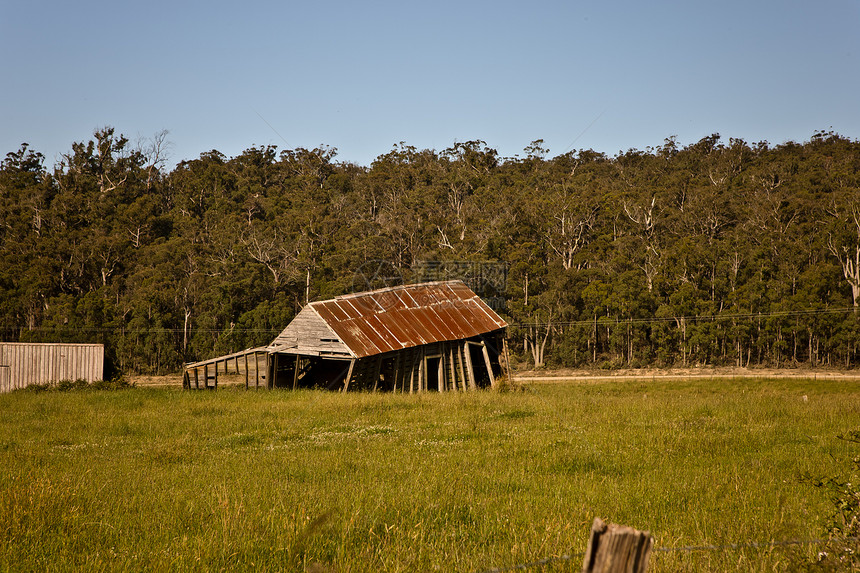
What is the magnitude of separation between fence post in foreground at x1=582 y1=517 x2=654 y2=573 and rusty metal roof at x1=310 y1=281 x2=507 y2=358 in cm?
2169

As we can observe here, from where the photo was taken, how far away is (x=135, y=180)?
7806 centimetres

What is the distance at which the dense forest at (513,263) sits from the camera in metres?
47.8

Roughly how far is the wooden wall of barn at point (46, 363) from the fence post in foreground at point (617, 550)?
27428mm

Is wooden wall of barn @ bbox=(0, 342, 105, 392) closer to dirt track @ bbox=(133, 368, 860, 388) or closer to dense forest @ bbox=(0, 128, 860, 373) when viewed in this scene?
dirt track @ bbox=(133, 368, 860, 388)

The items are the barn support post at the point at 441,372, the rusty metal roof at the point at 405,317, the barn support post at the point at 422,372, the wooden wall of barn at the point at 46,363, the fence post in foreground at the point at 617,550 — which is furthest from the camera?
the barn support post at the point at 441,372

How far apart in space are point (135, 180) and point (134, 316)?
114 ft

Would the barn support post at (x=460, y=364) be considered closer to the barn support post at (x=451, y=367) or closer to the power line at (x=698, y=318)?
the barn support post at (x=451, y=367)

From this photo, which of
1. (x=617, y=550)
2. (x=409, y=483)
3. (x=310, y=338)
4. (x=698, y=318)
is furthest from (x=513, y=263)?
(x=617, y=550)

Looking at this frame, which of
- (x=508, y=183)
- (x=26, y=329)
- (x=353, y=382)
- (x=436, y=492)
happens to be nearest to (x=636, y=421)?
(x=436, y=492)

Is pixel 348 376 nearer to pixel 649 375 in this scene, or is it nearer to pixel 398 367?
pixel 398 367

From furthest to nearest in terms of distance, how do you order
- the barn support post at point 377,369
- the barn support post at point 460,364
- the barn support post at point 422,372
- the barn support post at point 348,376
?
the barn support post at point 460,364
the barn support post at point 422,372
the barn support post at point 377,369
the barn support post at point 348,376

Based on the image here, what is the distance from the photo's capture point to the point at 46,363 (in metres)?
28.6

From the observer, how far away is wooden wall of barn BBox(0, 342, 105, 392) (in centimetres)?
2803

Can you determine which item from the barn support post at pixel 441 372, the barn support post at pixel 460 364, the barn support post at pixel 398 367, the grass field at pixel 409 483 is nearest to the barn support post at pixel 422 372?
the barn support post at pixel 441 372
